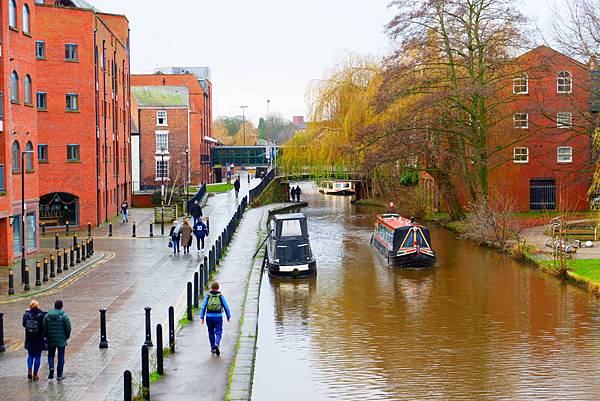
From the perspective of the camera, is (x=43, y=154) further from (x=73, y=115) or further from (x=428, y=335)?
(x=428, y=335)

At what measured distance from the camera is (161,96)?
77.2 m

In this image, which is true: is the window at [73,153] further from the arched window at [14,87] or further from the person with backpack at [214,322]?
the person with backpack at [214,322]

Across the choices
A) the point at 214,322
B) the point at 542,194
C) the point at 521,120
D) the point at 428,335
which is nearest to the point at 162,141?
the point at 542,194

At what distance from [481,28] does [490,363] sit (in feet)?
92.6

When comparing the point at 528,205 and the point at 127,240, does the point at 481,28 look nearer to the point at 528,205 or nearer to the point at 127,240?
the point at 528,205

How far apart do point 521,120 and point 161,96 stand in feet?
128

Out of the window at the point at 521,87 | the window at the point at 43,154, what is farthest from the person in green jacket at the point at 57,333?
the window at the point at 521,87

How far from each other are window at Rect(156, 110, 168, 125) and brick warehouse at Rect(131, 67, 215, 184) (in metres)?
1.09

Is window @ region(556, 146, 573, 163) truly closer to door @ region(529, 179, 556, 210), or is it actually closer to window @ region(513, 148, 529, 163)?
door @ region(529, 179, 556, 210)

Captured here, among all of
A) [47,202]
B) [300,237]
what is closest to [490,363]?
[300,237]

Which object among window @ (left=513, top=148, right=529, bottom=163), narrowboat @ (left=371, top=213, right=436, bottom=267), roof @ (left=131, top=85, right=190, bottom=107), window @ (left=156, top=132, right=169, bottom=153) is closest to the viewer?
narrowboat @ (left=371, top=213, right=436, bottom=267)

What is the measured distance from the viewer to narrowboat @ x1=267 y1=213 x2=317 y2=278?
3014 cm

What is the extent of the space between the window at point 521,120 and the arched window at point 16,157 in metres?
28.0

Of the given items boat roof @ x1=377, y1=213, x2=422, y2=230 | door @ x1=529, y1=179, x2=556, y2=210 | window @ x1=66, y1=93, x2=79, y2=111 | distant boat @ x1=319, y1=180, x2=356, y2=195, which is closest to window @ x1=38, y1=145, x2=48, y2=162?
window @ x1=66, y1=93, x2=79, y2=111
